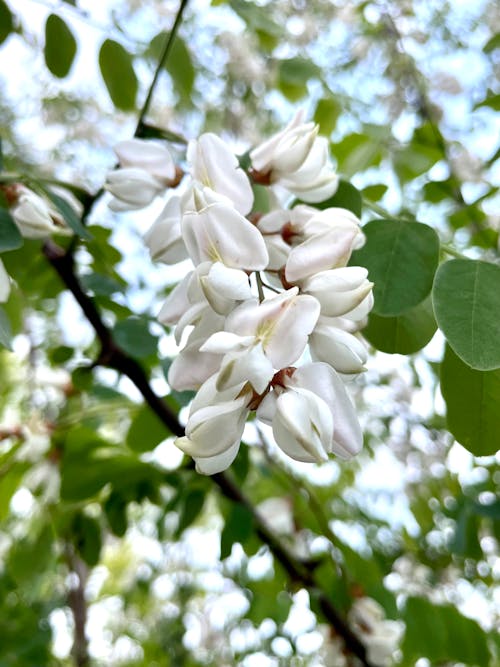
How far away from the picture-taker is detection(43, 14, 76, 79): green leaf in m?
0.85

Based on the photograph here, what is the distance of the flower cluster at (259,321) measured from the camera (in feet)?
1.21

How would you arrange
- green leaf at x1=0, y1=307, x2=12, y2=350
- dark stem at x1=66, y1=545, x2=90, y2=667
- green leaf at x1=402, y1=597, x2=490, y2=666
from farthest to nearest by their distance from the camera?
1. dark stem at x1=66, y1=545, x2=90, y2=667
2. green leaf at x1=402, y1=597, x2=490, y2=666
3. green leaf at x1=0, y1=307, x2=12, y2=350

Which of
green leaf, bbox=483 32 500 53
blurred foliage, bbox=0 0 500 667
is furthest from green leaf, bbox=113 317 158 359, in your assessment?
green leaf, bbox=483 32 500 53

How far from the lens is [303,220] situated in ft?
1.66

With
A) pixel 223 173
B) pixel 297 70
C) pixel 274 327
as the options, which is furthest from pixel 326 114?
pixel 274 327

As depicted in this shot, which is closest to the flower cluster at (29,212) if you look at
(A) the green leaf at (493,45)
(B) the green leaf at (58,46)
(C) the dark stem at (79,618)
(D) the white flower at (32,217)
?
(D) the white flower at (32,217)

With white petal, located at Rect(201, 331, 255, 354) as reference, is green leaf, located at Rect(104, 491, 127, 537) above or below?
below

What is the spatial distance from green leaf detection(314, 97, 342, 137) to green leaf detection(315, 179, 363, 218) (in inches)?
16.1

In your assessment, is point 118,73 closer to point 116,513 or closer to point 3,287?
point 3,287

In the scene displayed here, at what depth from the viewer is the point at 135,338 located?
74 centimetres

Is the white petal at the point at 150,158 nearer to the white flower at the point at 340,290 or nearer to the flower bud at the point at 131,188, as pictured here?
the flower bud at the point at 131,188

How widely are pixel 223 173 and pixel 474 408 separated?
0.23 metres

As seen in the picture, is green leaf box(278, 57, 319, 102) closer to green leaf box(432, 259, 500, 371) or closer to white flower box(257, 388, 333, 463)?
green leaf box(432, 259, 500, 371)

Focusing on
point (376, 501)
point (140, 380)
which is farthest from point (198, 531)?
point (140, 380)
